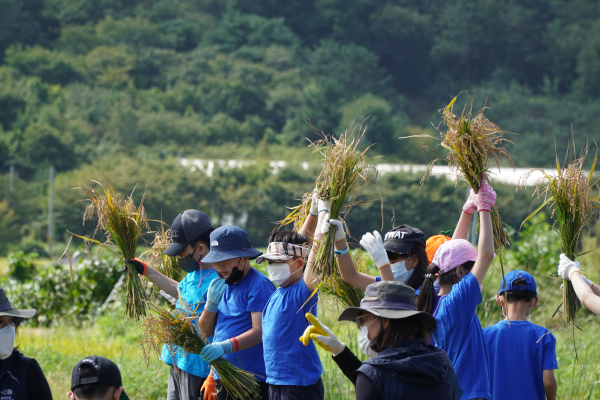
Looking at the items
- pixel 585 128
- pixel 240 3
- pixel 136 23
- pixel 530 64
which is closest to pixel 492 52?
pixel 530 64

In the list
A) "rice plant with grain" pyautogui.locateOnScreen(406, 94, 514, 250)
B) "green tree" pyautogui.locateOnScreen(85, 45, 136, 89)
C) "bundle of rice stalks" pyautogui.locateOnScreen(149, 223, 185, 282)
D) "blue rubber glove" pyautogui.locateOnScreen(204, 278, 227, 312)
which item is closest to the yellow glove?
"rice plant with grain" pyautogui.locateOnScreen(406, 94, 514, 250)

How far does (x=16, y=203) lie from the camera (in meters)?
46.5

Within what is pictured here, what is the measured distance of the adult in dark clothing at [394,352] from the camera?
7.78 ft

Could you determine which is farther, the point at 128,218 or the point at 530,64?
the point at 530,64

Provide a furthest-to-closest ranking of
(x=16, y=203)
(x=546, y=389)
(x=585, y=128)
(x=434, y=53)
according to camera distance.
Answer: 1. (x=434, y=53)
2. (x=585, y=128)
3. (x=16, y=203)
4. (x=546, y=389)

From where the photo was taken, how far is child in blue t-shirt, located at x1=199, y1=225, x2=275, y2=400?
3691 mm

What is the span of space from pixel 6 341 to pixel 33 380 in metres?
0.22

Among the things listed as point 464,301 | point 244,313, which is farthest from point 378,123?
point 464,301

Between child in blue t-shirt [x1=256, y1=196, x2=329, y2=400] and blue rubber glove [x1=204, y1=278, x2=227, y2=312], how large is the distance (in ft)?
1.05

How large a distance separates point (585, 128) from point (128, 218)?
69299 millimetres

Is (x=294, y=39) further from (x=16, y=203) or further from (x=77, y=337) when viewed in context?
(x=77, y=337)

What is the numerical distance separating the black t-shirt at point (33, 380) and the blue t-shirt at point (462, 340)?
1.80 meters

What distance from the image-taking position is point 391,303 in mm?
2572

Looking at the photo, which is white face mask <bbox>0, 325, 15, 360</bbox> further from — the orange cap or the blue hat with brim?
the orange cap
